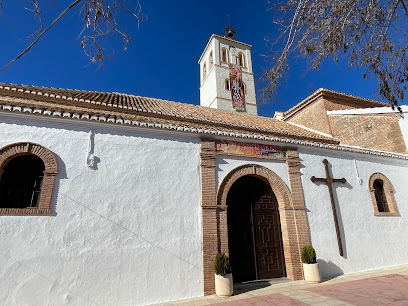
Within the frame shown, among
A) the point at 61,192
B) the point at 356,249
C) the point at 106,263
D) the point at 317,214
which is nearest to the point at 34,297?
the point at 106,263

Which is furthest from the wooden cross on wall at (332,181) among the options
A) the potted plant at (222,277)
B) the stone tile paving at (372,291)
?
the potted plant at (222,277)

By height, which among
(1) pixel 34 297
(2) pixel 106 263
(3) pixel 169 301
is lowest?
(3) pixel 169 301

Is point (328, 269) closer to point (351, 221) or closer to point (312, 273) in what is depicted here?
point (312, 273)

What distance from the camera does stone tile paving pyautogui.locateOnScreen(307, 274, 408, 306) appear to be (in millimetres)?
4551

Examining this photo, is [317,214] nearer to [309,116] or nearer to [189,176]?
[189,176]

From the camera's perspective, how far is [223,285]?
17.0 ft

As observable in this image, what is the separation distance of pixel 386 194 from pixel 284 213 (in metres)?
4.72

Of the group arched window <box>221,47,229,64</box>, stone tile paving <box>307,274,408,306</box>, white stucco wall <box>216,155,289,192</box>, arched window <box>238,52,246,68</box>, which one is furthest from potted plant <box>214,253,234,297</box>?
arched window <box>238,52,246,68</box>

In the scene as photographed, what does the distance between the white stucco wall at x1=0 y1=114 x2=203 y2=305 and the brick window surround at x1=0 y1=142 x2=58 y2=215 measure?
11cm

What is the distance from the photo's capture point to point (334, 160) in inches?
318

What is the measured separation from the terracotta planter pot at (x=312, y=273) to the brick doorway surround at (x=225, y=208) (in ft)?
0.87

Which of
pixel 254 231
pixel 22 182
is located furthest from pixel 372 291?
pixel 22 182

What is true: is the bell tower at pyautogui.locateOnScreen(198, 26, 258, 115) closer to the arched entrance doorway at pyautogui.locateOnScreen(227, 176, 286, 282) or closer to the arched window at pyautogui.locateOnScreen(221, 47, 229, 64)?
the arched window at pyautogui.locateOnScreen(221, 47, 229, 64)

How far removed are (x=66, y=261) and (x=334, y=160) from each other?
8015 millimetres
